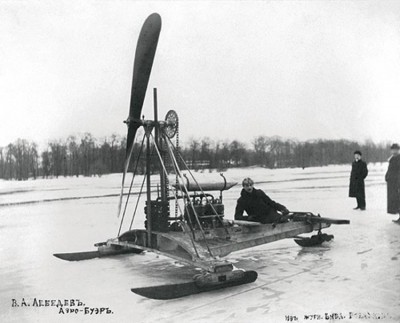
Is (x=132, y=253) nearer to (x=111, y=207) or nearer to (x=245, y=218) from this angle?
(x=245, y=218)

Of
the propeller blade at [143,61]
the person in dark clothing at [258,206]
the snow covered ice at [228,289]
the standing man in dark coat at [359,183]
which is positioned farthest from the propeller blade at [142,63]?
the standing man in dark coat at [359,183]

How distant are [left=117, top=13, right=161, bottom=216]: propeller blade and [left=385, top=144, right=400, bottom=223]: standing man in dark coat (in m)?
7.08

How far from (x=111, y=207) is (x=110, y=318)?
29.9ft

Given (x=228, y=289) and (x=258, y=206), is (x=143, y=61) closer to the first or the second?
(x=228, y=289)

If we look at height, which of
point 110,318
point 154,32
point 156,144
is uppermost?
point 154,32

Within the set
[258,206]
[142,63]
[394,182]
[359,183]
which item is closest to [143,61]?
[142,63]

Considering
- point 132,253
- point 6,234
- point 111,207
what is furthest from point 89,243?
point 111,207

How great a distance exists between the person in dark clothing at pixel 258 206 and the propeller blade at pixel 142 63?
2177mm

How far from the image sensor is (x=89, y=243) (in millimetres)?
7348

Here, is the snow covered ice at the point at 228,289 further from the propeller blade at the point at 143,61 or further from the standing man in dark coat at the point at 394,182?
the propeller blade at the point at 143,61

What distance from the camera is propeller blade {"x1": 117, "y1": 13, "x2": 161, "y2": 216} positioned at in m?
4.65

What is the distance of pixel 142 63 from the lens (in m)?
4.85

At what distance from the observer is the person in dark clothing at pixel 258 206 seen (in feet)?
21.1

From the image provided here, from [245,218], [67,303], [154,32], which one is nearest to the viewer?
[67,303]
